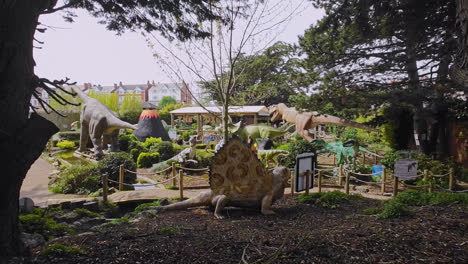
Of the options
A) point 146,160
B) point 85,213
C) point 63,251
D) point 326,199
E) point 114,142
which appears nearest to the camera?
point 63,251

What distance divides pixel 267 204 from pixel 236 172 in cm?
76

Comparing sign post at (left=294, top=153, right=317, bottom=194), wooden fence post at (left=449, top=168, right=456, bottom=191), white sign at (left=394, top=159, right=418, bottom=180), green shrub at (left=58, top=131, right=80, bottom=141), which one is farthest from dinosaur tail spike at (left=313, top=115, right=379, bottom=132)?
green shrub at (left=58, top=131, right=80, bottom=141)

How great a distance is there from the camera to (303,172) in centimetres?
684

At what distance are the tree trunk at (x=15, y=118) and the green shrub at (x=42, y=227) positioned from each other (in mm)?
2030

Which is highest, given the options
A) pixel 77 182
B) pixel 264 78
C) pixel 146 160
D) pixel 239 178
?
pixel 264 78

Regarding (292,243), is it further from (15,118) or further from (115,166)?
(115,166)

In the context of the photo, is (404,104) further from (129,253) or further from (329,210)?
(129,253)

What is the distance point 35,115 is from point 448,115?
12.8m

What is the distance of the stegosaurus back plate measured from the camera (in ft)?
17.7

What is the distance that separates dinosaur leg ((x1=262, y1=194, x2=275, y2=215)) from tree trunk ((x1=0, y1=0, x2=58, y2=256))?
3.51m

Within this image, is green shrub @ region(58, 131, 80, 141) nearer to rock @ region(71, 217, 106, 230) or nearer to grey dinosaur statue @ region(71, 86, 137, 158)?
grey dinosaur statue @ region(71, 86, 137, 158)

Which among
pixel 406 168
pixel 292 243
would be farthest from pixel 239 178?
pixel 406 168

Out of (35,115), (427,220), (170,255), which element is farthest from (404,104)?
(35,115)

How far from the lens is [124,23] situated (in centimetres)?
429
